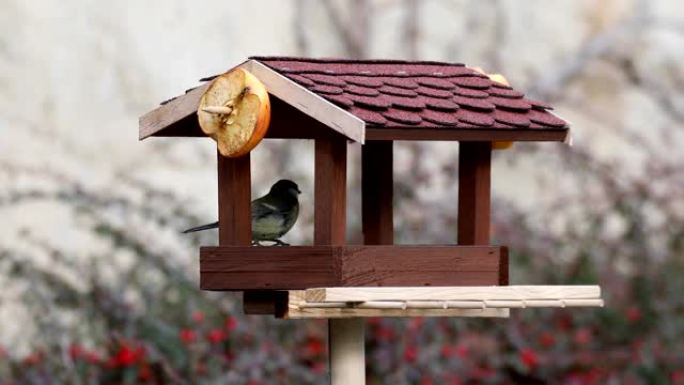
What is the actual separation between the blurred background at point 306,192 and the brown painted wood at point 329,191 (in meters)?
2.04

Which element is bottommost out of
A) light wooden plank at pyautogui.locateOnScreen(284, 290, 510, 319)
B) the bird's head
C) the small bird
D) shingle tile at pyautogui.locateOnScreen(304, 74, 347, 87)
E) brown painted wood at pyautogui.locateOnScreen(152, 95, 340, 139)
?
light wooden plank at pyautogui.locateOnScreen(284, 290, 510, 319)

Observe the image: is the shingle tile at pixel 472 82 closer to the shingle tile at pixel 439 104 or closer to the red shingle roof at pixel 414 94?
the red shingle roof at pixel 414 94

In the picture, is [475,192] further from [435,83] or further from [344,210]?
[344,210]

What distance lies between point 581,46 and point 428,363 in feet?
10.5

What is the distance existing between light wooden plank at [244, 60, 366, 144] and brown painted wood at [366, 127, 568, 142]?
0.06 m

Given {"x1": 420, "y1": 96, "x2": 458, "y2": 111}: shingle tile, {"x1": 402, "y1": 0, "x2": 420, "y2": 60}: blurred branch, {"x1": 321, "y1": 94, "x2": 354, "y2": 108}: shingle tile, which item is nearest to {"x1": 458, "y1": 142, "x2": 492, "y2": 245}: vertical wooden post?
{"x1": 420, "y1": 96, "x2": 458, "y2": 111}: shingle tile

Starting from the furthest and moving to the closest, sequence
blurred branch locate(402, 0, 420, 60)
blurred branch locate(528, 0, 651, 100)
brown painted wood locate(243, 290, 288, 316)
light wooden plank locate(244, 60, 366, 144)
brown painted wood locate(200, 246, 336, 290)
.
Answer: blurred branch locate(528, 0, 651, 100)
blurred branch locate(402, 0, 420, 60)
brown painted wood locate(243, 290, 288, 316)
brown painted wood locate(200, 246, 336, 290)
light wooden plank locate(244, 60, 366, 144)

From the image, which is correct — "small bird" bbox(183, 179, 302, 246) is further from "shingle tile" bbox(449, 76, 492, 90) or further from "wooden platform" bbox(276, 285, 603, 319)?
"shingle tile" bbox(449, 76, 492, 90)

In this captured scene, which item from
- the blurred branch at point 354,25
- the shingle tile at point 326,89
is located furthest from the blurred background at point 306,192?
the shingle tile at point 326,89

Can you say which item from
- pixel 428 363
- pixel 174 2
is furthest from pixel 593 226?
pixel 174 2

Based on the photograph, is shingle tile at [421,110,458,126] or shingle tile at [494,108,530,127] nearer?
shingle tile at [421,110,458,126]

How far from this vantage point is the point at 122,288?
6.12 m

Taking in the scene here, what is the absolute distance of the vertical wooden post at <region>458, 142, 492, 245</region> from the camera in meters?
3.61

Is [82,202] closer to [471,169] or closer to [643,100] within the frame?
[471,169]
